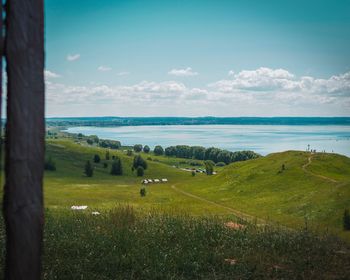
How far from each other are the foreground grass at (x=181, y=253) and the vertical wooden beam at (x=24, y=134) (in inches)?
161

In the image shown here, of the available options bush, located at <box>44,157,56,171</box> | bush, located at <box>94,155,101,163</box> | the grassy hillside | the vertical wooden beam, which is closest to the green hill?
the grassy hillside

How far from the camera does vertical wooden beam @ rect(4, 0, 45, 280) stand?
5.79m

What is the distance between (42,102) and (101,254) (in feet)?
23.2

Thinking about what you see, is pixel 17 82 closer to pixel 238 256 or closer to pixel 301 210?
pixel 238 256

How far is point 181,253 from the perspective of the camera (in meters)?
Answer: 12.7

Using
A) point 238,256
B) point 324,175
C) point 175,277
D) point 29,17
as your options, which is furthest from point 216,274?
point 324,175

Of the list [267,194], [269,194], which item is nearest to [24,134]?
[269,194]

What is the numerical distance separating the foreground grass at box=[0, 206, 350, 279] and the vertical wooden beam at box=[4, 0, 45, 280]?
13.5ft

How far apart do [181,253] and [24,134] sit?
8.06 metres

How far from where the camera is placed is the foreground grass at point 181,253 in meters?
10.7

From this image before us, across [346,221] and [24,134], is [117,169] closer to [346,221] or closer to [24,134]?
[346,221]

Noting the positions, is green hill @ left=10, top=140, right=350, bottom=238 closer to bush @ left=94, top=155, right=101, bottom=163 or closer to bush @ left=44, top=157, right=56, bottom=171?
bush @ left=44, top=157, right=56, bottom=171

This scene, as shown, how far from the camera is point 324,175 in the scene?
7606 cm

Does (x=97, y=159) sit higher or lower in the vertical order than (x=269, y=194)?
lower
